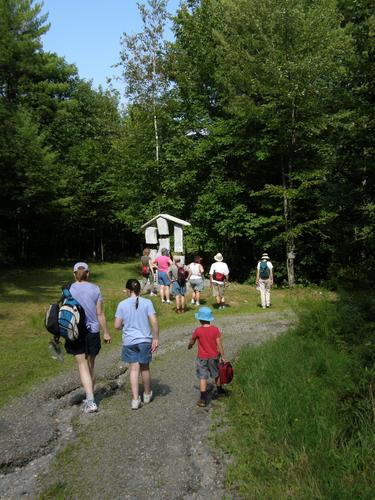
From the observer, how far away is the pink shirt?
15258mm

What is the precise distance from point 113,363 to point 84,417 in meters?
2.80

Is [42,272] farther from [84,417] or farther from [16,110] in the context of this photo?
[84,417]

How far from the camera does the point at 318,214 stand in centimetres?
2192

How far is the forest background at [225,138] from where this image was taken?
686 inches

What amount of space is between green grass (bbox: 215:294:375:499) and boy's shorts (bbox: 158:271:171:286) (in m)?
7.65

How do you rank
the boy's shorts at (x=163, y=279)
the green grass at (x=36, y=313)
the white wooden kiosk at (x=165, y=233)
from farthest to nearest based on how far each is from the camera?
the white wooden kiosk at (x=165, y=233) < the boy's shorts at (x=163, y=279) < the green grass at (x=36, y=313)

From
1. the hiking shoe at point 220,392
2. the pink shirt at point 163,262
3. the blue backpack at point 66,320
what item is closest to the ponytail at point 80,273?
the blue backpack at point 66,320

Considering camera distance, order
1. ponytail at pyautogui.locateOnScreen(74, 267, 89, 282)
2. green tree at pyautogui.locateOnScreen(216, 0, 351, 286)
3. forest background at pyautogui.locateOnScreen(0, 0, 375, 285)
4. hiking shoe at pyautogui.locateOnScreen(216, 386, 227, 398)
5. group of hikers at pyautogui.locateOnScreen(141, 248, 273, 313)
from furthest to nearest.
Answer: green tree at pyautogui.locateOnScreen(216, 0, 351, 286), forest background at pyautogui.locateOnScreen(0, 0, 375, 285), group of hikers at pyautogui.locateOnScreen(141, 248, 273, 313), hiking shoe at pyautogui.locateOnScreen(216, 386, 227, 398), ponytail at pyautogui.locateOnScreen(74, 267, 89, 282)

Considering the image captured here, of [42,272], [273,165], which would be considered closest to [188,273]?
[273,165]

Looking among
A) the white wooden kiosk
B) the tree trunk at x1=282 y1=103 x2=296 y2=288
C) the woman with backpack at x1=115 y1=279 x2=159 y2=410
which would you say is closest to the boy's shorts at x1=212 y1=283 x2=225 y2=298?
the white wooden kiosk

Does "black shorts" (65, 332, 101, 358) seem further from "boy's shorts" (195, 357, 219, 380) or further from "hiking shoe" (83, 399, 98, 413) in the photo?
"boy's shorts" (195, 357, 219, 380)

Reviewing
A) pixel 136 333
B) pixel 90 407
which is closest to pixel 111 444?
pixel 90 407

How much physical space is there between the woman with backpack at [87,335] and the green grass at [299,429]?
6.33 feet

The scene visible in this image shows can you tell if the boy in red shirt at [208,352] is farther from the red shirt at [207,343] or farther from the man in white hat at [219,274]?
the man in white hat at [219,274]
